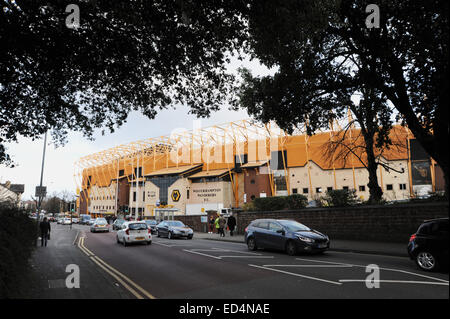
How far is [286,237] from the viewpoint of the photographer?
12602 mm

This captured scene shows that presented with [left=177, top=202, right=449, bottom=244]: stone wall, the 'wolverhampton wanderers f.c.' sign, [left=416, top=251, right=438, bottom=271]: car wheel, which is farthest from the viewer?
the 'wolverhampton wanderers f.c.' sign

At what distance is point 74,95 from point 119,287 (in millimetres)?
8290

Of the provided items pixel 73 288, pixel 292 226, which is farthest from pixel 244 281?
pixel 292 226

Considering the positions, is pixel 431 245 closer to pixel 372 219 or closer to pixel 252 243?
pixel 252 243

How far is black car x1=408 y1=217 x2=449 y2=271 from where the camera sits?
773cm

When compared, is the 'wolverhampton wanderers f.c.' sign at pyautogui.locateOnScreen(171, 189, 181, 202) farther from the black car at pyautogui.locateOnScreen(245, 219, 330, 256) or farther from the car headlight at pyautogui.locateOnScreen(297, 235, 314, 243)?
the car headlight at pyautogui.locateOnScreen(297, 235, 314, 243)

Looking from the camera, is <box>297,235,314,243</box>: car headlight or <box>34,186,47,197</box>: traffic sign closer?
<box>297,235,314,243</box>: car headlight

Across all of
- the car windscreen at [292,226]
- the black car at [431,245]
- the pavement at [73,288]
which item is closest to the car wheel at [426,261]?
the black car at [431,245]

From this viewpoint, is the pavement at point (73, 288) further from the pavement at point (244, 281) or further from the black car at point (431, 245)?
the black car at point (431, 245)

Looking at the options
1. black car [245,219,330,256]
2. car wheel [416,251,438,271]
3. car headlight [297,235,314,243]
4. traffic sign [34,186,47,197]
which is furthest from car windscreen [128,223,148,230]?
car wheel [416,251,438,271]

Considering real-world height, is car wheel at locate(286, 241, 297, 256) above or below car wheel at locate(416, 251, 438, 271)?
below

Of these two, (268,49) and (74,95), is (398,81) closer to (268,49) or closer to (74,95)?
(268,49)
